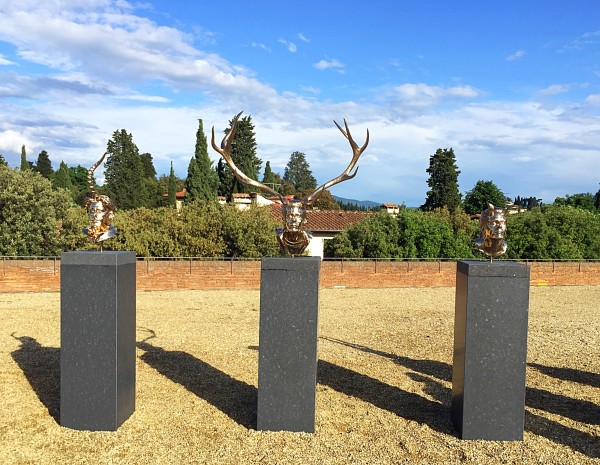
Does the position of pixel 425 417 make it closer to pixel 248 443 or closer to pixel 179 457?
pixel 248 443

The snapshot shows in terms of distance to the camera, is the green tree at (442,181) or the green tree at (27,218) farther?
the green tree at (442,181)

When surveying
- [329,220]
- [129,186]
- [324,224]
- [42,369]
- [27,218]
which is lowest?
[42,369]

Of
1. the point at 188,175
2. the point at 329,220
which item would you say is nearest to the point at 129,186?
the point at 188,175

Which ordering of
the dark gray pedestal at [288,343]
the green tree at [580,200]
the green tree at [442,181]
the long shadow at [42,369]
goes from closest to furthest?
the dark gray pedestal at [288,343]
the long shadow at [42,369]
the green tree at [442,181]
the green tree at [580,200]

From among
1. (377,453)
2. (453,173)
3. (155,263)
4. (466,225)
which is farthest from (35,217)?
(453,173)

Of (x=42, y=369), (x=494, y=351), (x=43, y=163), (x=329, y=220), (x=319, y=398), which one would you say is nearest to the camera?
(x=494, y=351)

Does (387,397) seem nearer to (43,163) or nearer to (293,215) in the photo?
(293,215)

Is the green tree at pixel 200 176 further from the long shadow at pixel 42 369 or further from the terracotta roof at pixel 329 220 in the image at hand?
the long shadow at pixel 42 369

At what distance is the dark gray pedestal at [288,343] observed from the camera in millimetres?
5234

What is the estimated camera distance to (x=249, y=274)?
674 inches

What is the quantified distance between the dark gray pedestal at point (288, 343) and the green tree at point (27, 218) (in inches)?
615

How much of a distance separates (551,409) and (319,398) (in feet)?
8.29

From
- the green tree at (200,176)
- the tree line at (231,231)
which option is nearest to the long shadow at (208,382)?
the tree line at (231,231)

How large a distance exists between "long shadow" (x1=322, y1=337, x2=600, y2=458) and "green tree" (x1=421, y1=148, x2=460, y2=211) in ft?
109
